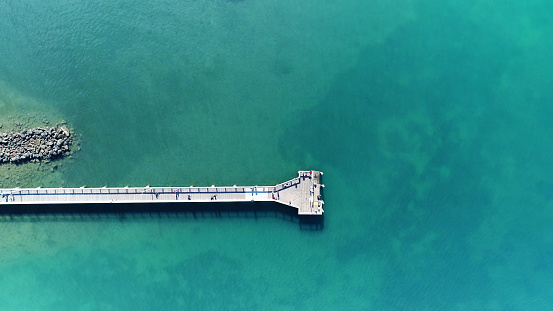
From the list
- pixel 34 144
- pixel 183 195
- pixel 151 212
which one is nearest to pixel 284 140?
pixel 183 195

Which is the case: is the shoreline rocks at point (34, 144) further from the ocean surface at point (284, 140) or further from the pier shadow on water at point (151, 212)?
the pier shadow on water at point (151, 212)

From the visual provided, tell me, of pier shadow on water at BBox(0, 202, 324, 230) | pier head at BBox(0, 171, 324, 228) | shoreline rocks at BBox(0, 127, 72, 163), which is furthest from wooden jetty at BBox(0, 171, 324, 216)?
shoreline rocks at BBox(0, 127, 72, 163)

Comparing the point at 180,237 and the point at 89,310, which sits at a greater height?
the point at 180,237

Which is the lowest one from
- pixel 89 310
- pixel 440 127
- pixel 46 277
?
pixel 89 310

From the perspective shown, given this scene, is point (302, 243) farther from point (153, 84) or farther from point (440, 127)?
point (153, 84)

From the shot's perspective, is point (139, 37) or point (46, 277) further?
point (139, 37)

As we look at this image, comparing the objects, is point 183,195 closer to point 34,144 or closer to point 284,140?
point 284,140

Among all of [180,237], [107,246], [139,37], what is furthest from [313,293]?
[139,37]

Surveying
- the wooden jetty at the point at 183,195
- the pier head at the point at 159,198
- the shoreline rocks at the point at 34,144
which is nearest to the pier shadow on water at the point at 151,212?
the pier head at the point at 159,198
